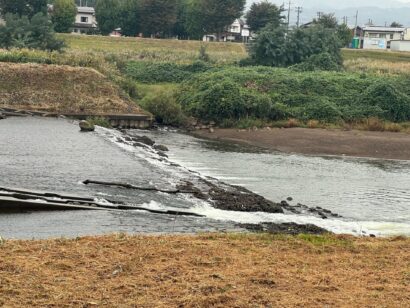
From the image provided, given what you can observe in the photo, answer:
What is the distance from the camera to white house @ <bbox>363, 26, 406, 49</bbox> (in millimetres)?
129625

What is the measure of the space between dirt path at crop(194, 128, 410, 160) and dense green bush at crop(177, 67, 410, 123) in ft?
10.4

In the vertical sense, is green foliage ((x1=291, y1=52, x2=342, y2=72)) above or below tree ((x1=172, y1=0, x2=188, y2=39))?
below

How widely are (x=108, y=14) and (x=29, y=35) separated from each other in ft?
121

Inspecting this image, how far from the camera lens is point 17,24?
226 ft

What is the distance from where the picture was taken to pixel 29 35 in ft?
223

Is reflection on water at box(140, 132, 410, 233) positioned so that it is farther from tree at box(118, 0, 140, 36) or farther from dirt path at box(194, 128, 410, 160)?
tree at box(118, 0, 140, 36)

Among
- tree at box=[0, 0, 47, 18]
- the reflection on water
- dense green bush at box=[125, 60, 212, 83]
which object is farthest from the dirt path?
tree at box=[0, 0, 47, 18]

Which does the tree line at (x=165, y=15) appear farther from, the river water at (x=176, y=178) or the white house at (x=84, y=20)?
the river water at (x=176, y=178)

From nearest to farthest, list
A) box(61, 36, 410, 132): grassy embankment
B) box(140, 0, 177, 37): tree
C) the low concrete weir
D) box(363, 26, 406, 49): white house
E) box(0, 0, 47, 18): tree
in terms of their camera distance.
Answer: the low concrete weir < box(61, 36, 410, 132): grassy embankment < box(0, 0, 47, 18): tree < box(140, 0, 177, 37): tree < box(363, 26, 406, 49): white house

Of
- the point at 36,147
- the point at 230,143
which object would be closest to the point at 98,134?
the point at 36,147

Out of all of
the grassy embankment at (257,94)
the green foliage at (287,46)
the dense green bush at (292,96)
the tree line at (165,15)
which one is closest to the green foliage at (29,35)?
the grassy embankment at (257,94)

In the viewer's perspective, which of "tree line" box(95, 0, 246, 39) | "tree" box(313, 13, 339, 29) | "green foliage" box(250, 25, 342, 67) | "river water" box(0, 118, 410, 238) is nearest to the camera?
"river water" box(0, 118, 410, 238)

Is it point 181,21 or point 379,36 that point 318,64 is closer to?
point 181,21

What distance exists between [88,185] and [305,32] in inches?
2252
